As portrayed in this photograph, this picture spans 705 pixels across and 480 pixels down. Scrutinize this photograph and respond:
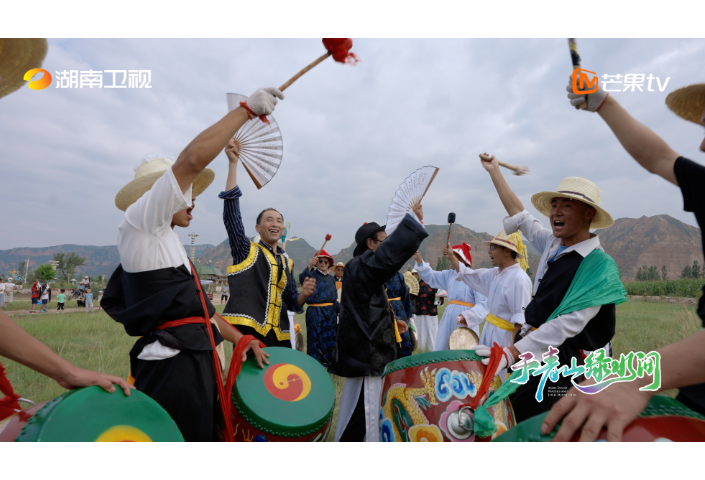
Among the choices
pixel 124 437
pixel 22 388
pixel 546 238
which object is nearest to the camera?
pixel 124 437

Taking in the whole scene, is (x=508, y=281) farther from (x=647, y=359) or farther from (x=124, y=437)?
(x=124, y=437)

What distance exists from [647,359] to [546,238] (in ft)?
7.04

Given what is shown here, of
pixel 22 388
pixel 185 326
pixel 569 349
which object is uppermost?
pixel 185 326

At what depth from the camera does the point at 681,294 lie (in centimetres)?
3059

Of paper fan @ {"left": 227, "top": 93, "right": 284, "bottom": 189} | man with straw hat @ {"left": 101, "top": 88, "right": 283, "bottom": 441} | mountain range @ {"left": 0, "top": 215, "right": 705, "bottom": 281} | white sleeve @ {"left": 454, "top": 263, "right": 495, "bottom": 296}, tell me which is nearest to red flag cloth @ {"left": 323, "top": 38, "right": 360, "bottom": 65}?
man with straw hat @ {"left": 101, "top": 88, "right": 283, "bottom": 441}

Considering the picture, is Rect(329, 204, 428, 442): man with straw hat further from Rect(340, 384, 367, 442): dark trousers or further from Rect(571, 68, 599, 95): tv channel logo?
Rect(571, 68, 599, 95): tv channel logo

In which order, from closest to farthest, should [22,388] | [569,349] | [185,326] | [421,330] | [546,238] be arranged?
[185,326]
[569,349]
[546,238]
[22,388]
[421,330]

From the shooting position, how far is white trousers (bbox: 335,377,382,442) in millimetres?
2902

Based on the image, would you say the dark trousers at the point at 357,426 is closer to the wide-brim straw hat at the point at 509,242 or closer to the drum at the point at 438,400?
the drum at the point at 438,400

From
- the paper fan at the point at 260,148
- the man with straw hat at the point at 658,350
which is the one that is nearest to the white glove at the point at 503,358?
the man with straw hat at the point at 658,350

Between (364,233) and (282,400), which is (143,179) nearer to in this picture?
(282,400)

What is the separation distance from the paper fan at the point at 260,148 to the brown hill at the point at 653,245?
91.3 m

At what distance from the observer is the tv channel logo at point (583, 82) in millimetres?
1869

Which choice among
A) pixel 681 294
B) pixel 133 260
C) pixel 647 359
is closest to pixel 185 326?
pixel 133 260
